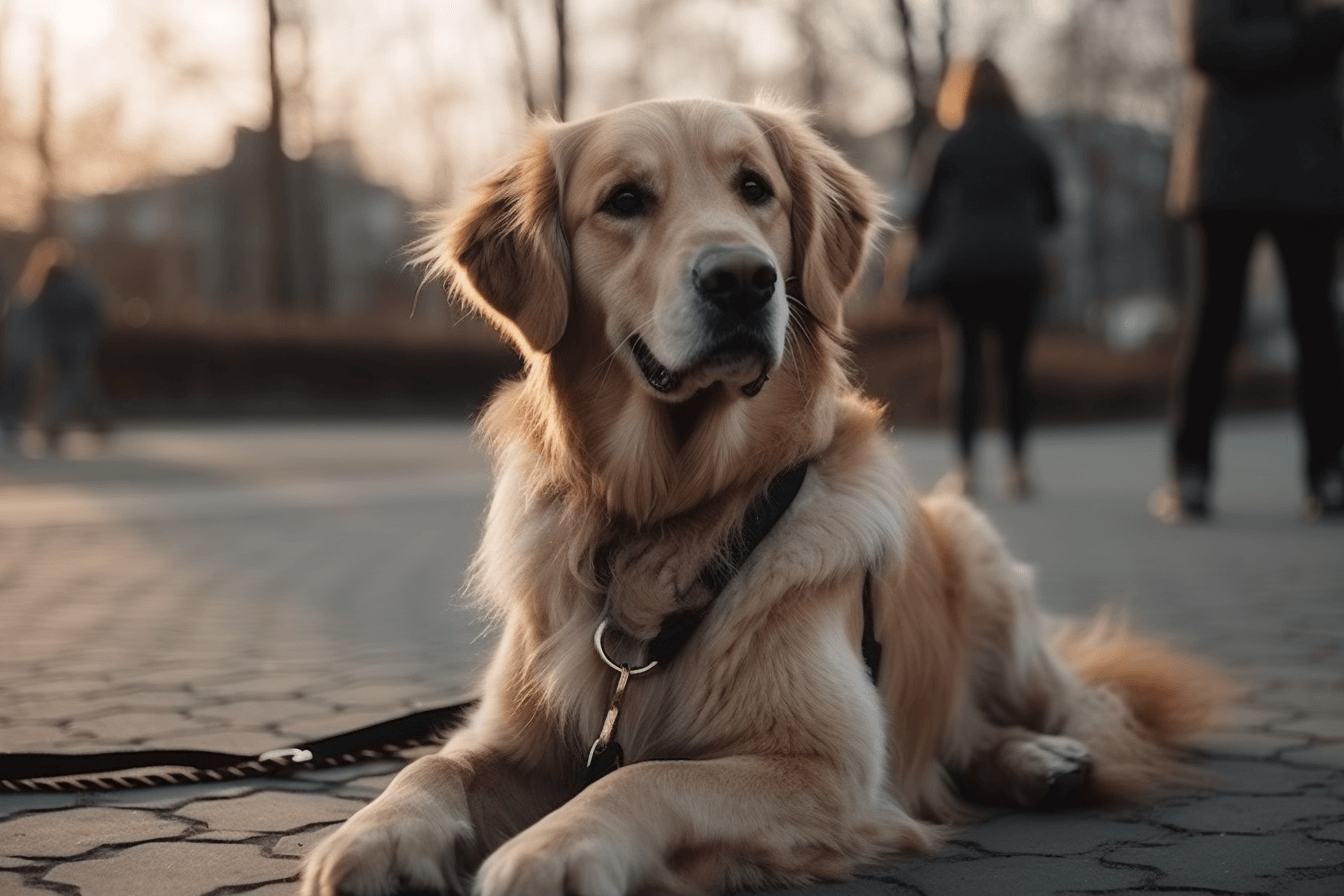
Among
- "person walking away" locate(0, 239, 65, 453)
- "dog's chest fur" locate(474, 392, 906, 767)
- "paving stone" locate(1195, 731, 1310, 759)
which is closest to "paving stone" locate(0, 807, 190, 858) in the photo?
"dog's chest fur" locate(474, 392, 906, 767)

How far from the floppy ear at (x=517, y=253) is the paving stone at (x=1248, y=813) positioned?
176 cm

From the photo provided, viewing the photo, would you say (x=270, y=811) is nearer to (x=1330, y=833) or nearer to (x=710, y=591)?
(x=710, y=591)

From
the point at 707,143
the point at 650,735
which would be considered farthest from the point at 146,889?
the point at 707,143

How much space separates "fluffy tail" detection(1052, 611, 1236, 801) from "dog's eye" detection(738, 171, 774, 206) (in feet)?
5.03

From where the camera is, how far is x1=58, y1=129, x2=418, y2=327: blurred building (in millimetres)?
39062

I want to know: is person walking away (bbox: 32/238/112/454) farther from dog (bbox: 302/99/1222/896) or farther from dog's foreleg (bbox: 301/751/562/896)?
dog's foreleg (bbox: 301/751/562/896)

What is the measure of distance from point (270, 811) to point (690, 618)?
1045 mm

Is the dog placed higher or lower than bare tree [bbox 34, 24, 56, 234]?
lower

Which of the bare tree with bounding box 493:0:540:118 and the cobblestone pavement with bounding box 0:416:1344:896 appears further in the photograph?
the bare tree with bounding box 493:0:540:118

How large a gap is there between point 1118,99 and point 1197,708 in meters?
34.8

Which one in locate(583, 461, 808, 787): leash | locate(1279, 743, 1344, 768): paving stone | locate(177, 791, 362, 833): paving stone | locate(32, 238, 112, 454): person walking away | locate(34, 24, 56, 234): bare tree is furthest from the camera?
locate(34, 24, 56, 234): bare tree

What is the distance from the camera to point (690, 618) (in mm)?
2932

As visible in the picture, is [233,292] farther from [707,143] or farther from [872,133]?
[707,143]

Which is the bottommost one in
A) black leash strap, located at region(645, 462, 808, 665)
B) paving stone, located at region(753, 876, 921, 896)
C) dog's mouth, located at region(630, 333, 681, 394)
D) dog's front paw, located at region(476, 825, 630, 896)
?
paving stone, located at region(753, 876, 921, 896)
